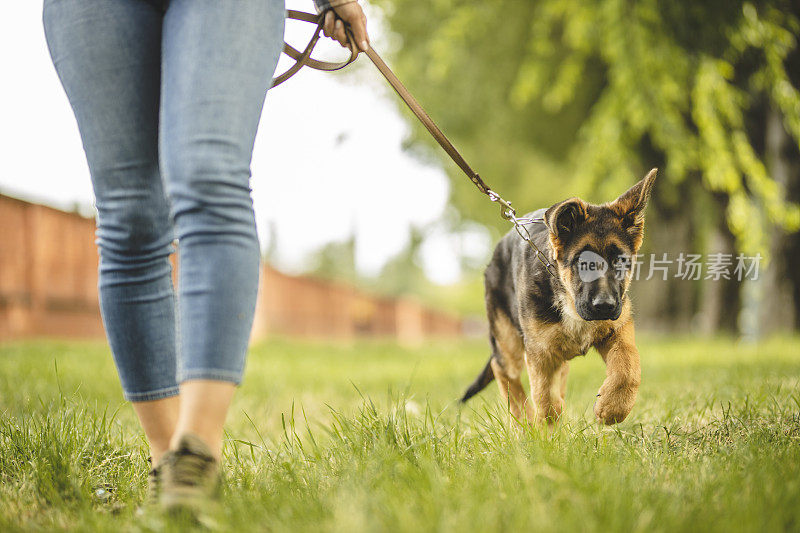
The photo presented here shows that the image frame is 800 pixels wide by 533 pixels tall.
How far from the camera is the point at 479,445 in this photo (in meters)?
2.48

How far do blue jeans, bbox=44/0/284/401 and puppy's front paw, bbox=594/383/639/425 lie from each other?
1375 millimetres

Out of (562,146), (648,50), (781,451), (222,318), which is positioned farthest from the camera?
(562,146)

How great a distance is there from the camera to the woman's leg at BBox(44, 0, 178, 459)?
81.2 inches

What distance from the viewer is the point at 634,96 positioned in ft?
23.0

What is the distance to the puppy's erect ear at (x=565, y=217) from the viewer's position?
2.68 m

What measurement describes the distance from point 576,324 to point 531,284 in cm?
26

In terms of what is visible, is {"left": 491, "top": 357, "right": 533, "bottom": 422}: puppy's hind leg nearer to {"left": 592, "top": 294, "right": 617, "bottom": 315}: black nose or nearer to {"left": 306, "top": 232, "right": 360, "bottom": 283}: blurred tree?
{"left": 592, "top": 294, "right": 617, "bottom": 315}: black nose

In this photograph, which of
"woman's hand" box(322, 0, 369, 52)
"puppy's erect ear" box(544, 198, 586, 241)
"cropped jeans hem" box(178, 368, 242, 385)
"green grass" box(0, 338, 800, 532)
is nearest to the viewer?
"green grass" box(0, 338, 800, 532)

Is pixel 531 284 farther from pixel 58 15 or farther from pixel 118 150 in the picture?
pixel 58 15

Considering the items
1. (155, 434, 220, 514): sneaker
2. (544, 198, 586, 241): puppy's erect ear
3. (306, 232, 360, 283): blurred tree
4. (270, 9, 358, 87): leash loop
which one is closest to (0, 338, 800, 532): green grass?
(155, 434, 220, 514): sneaker

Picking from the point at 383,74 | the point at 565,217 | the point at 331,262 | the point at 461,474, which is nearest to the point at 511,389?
the point at 565,217

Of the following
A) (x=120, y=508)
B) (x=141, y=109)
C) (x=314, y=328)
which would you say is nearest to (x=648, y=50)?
(x=141, y=109)

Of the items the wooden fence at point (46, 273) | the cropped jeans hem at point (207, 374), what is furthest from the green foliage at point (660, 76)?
the wooden fence at point (46, 273)

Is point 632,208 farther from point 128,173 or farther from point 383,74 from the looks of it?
point 128,173
